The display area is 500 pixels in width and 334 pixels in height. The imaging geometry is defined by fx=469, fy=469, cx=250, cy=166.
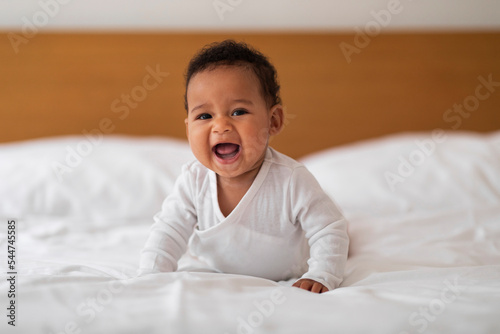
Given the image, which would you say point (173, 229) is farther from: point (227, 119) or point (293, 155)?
point (293, 155)

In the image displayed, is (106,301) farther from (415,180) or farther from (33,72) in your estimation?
(33,72)

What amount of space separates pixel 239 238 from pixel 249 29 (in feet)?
5.06

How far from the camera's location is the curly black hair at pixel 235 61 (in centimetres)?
91

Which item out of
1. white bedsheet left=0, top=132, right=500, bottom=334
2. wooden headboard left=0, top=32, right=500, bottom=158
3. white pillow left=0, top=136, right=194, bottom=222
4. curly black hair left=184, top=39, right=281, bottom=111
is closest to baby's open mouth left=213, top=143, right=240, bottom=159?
curly black hair left=184, top=39, right=281, bottom=111

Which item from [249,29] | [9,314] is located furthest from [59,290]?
[249,29]

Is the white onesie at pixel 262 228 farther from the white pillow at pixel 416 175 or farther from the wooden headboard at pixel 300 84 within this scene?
the wooden headboard at pixel 300 84

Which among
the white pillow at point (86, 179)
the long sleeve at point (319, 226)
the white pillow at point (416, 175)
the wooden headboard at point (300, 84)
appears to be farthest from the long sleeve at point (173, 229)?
the wooden headboard at point (300, 84)

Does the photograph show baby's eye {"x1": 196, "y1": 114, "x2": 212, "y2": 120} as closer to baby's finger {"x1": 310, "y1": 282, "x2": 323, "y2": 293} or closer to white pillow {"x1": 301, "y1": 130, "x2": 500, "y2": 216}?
baby's finger {"x1": 310, "y1": 282, "x2": 323, "y2": 293}

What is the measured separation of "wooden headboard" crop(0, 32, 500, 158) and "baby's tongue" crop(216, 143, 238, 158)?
137 centimetres

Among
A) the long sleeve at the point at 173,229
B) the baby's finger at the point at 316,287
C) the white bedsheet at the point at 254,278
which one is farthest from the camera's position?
the long sleeve at the point at 173,229

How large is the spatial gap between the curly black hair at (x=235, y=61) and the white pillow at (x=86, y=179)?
0.75 meters

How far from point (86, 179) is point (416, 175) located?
45.9 inches

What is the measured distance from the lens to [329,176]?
5.86ft

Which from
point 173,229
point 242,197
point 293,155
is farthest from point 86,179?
point 293,155
